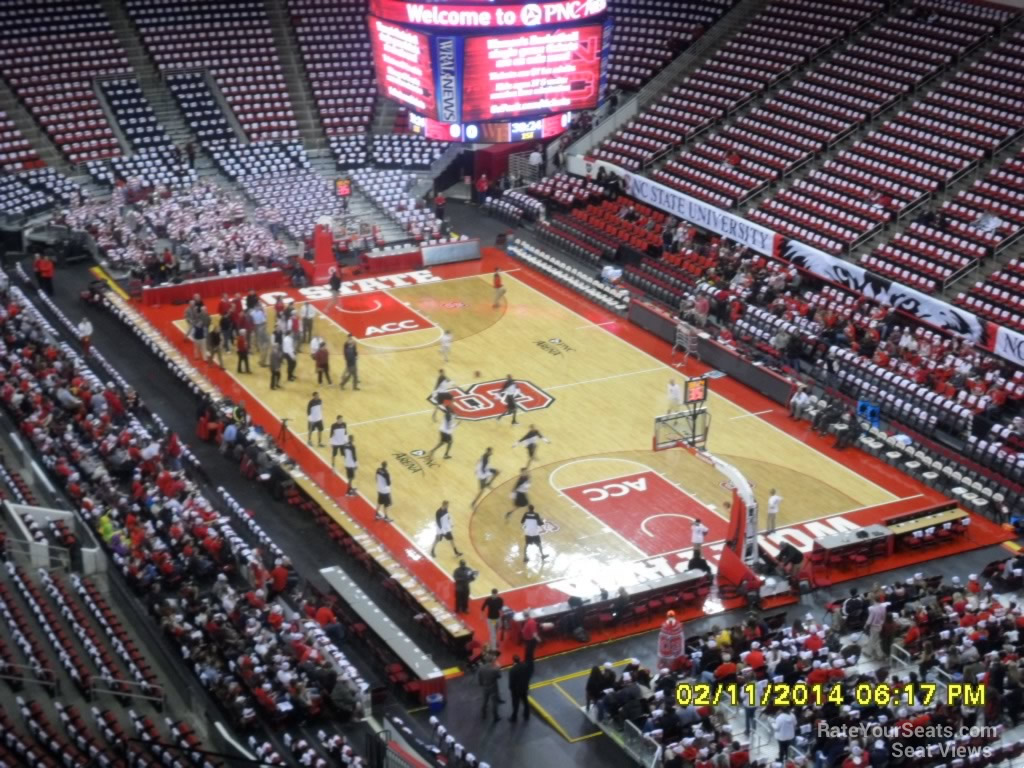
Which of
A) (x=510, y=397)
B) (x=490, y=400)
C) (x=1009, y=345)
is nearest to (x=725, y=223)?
(x=1009, y=345)

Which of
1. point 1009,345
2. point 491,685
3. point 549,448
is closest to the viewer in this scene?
point 491,685

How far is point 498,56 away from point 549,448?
32.0 ft

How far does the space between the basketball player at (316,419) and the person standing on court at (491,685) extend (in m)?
10.9

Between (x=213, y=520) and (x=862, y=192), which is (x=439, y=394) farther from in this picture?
(x=862, y=192)

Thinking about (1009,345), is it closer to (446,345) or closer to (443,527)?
(446,345)

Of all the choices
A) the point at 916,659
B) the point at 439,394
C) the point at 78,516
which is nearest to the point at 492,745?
the point at 916,659

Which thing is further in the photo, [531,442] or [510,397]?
[510,397]

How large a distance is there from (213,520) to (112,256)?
1936 centimetres

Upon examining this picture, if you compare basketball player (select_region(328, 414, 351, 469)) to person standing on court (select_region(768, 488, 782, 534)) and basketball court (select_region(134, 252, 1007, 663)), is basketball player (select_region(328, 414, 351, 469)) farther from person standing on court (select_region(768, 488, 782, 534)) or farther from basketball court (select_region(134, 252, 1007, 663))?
person standing on court (select_region(768, 488, 782, 534))

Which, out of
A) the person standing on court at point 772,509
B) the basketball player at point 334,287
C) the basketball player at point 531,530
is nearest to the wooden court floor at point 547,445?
the basketball player at point 531,530

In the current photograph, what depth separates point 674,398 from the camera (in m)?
37.8

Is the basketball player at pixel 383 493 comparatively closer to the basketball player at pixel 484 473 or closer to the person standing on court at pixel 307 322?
the basketball player at pixel 484 473

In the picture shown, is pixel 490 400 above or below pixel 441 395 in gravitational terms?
below

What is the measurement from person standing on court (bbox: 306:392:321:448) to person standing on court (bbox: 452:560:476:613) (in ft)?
25.2
